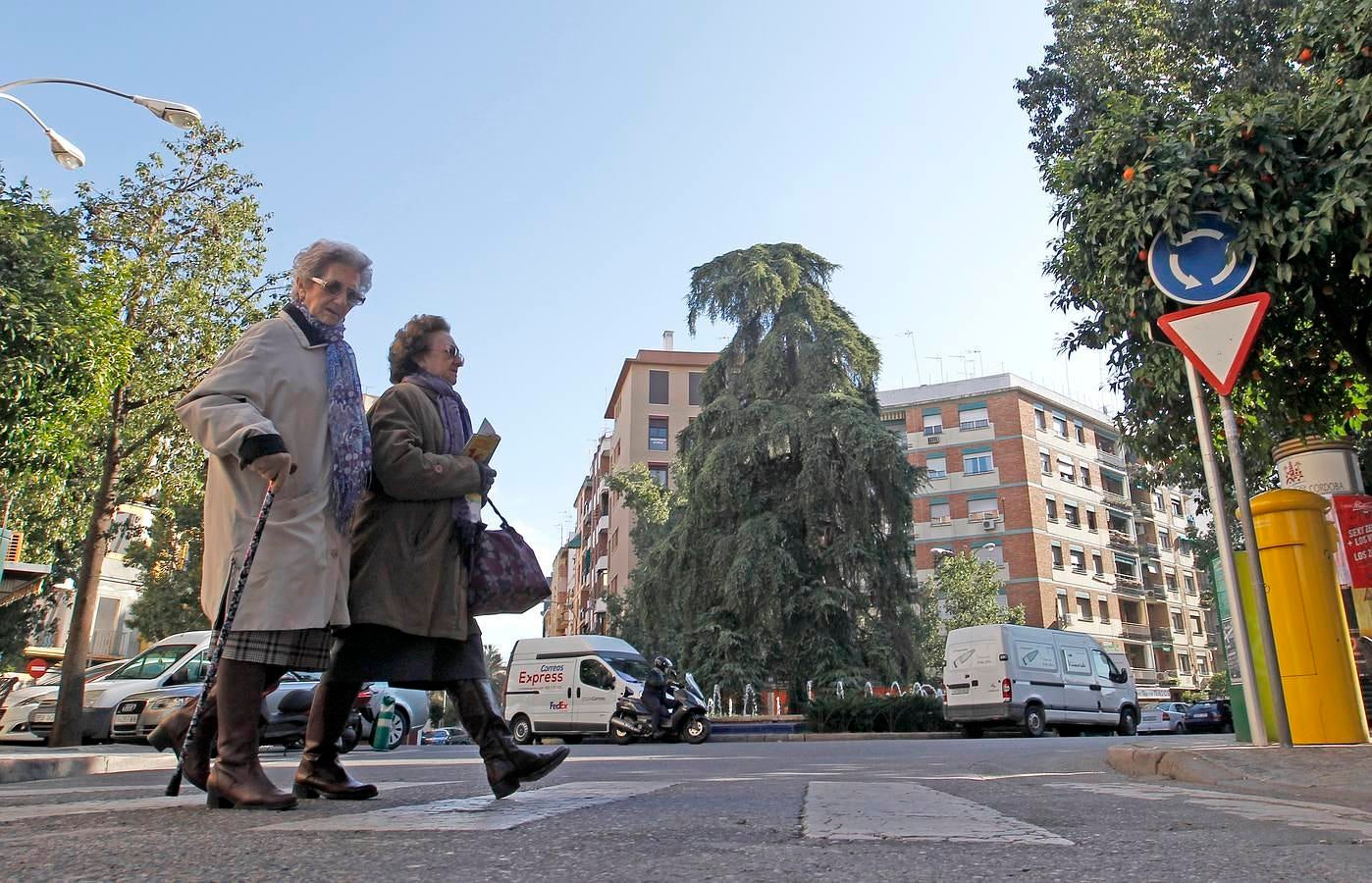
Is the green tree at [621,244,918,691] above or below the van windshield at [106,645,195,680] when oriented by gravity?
above

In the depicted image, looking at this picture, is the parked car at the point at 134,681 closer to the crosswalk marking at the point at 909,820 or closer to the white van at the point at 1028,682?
the white van at the point at 1028,682

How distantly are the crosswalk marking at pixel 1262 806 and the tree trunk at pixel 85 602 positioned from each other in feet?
51.1

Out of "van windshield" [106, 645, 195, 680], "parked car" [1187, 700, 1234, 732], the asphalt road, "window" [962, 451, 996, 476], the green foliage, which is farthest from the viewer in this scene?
"window" [962, 451, 996, 476]

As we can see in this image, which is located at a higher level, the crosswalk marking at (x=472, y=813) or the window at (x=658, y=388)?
the window at (x=658, y=388)

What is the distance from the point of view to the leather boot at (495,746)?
323 cm

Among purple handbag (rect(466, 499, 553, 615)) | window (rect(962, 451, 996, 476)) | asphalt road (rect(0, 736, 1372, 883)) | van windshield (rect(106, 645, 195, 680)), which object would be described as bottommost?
asphalt road (rect(0, 736, 1372, 883))

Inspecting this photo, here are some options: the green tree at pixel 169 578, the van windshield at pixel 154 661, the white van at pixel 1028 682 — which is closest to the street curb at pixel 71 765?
the van windshield at pixel 154 661

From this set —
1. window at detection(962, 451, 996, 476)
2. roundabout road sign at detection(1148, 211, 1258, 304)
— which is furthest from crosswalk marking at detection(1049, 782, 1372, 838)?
window at detection(962, 451, 996, 476)

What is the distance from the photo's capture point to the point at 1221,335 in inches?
202

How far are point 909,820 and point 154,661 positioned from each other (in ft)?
56.2

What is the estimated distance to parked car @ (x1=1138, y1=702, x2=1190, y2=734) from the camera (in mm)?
36000

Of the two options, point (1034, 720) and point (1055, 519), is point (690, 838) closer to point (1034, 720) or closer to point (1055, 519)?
point (1034, 720)

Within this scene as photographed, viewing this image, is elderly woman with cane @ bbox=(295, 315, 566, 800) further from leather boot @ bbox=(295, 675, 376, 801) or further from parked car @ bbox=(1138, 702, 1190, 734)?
parked car @ bbox=(1138, 702, 1190, 734)

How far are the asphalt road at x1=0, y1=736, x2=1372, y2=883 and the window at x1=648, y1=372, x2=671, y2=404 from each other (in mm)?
57198
